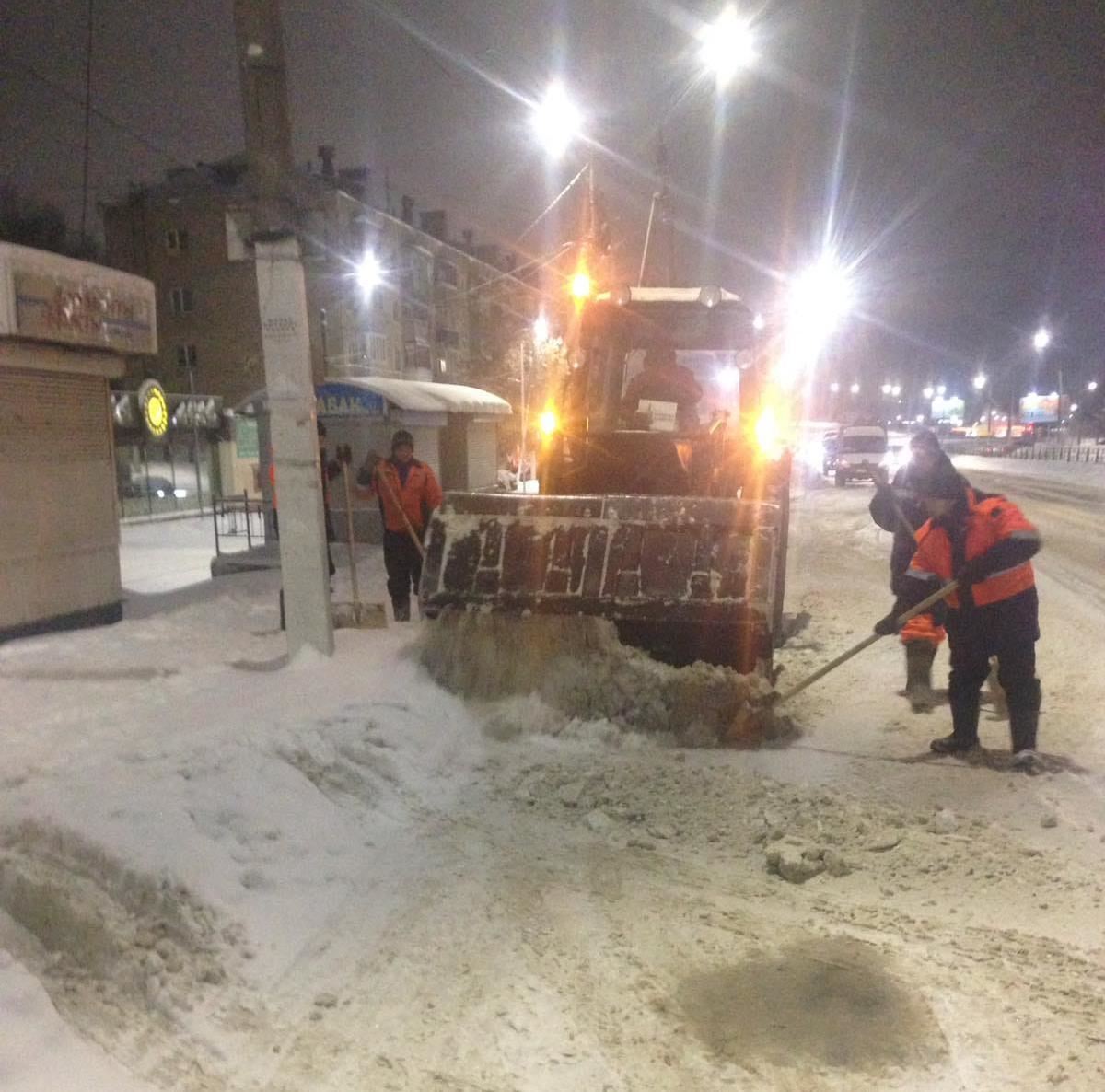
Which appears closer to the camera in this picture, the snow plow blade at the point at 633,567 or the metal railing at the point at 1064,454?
the snow plow blade at the point at 633,567

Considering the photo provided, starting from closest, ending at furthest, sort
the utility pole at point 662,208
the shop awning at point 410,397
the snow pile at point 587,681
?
the snow pile at point 587,681 → the shop awning at point 410,397 → the utility pole at point 662,208

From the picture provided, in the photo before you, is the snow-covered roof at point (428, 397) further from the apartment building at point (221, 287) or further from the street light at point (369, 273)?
the apartment building at point (221, 287)

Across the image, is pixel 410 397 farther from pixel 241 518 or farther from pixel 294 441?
pixel 294 441

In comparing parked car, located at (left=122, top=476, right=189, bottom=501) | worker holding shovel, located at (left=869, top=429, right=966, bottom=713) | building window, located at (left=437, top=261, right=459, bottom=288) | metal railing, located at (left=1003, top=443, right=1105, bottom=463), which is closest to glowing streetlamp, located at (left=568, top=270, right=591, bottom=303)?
worker holding shovel, located at (left=869, top=429, right=966, bottom=713)

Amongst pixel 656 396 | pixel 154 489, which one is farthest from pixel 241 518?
pixel 656 396

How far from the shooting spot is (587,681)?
5742 mm

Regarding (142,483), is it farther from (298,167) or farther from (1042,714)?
(1042,714)

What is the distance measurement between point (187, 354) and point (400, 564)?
33.8 m

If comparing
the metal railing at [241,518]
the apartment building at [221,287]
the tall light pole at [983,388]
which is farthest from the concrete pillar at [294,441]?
the tall light pole at [983,388]

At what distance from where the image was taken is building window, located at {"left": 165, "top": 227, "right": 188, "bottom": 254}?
38.3 meters

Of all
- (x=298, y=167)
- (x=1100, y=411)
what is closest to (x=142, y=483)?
(x=298, y=167)

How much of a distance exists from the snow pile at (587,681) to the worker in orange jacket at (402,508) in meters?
2.36

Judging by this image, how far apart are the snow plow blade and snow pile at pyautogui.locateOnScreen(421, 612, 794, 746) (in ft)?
0.53

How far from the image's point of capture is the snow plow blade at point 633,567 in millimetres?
5883
